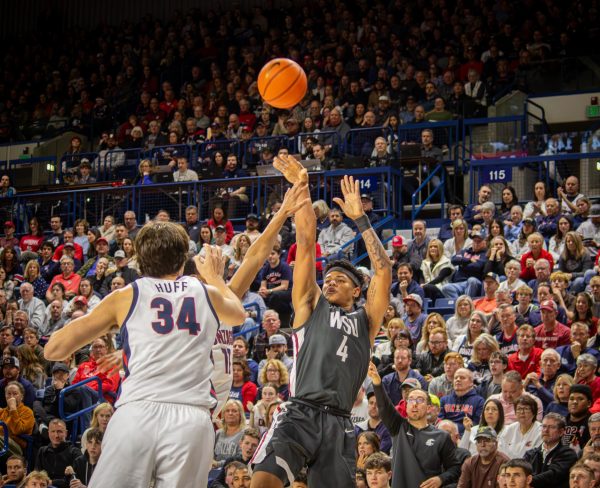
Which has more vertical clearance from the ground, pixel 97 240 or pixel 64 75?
pixel 64 75

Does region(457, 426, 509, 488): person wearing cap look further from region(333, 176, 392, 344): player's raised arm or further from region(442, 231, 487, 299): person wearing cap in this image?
region(442, 231, 487, 299): person wearing cap

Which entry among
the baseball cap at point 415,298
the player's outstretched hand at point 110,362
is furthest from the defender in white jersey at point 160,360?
the baseball cap at point 415,298

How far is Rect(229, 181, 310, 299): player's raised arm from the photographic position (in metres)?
5.36

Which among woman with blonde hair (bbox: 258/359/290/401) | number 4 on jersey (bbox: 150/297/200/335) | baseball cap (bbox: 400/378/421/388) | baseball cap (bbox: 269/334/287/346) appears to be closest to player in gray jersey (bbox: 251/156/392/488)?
number 4 on jersey (bbox: 150/297/200/335)

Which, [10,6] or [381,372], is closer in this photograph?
[381,372]

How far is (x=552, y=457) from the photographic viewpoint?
9.01 m

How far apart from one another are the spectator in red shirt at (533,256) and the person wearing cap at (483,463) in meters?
4.47

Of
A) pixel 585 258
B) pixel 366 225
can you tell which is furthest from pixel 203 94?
pixel 366 225

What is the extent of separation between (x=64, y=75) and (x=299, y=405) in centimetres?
2178

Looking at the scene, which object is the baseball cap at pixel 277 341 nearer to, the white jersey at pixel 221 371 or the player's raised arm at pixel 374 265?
the white jersey at pixel 221 371

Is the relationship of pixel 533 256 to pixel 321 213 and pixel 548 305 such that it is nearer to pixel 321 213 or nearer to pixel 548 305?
pixel 548 305

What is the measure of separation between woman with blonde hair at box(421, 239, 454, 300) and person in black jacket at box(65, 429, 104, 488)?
202 inches

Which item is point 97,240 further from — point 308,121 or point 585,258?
point 585,258

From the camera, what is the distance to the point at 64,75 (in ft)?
85.9
